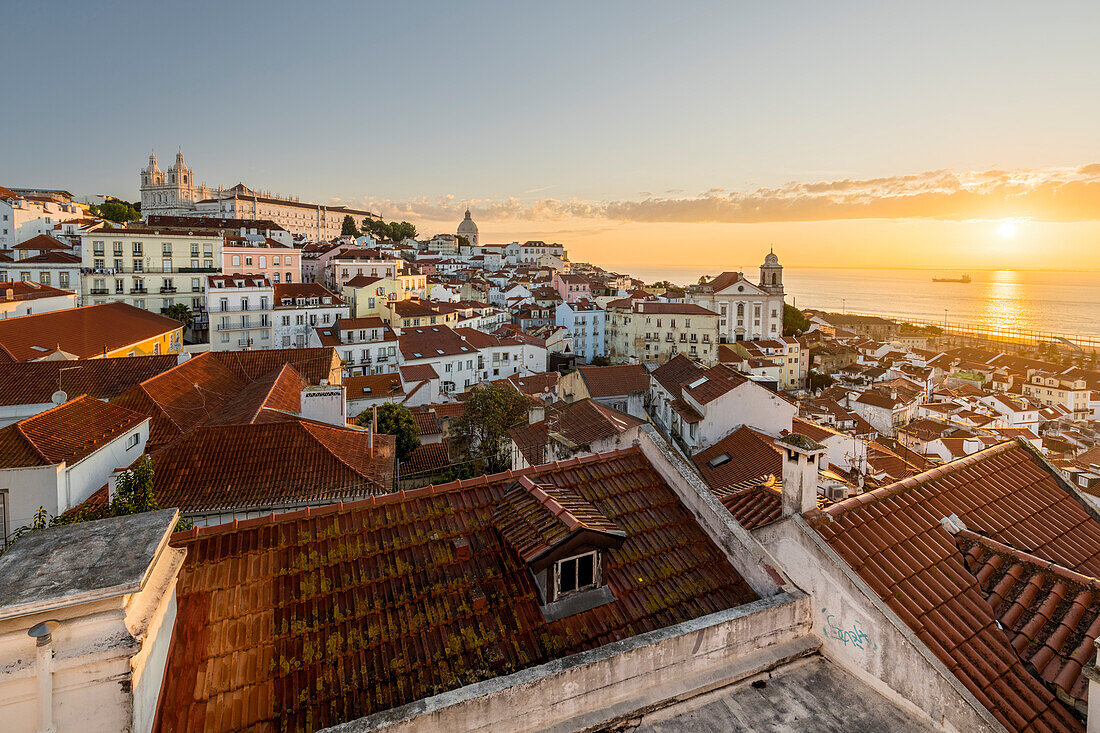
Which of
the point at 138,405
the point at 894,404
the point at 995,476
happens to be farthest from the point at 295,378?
the point at 894,404

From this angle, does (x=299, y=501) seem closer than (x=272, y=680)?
No

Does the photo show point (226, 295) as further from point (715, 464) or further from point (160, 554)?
point (160, 554)

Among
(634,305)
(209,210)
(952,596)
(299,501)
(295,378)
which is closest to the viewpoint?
(952,596)

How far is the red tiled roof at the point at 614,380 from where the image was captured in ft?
129

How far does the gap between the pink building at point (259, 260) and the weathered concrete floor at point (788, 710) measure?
63.5m

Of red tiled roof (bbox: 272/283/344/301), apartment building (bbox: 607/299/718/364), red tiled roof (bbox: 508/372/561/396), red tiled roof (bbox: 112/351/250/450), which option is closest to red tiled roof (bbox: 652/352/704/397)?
red tiled roof (bbox: 508/372/561/396)

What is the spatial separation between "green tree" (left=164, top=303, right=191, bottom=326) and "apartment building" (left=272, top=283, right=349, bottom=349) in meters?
6.68

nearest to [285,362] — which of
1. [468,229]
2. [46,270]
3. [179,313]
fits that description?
[179,313]

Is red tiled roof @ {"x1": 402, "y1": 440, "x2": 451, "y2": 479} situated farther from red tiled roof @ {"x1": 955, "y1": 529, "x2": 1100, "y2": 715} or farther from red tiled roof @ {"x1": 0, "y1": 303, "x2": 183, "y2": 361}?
red tiled roof @ {"x1": 955, "y1": 529, "x2": 1100, "y2": 715}

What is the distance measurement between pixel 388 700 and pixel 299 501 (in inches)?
377

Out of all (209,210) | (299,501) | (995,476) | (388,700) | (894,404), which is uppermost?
(209,210)

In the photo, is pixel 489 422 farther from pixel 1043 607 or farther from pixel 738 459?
pixel 1043 607

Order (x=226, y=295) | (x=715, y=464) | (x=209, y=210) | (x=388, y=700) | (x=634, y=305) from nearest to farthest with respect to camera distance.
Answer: (x=388, y=700), (x=715, y=464), (x=226, y=295), (x=634, y=305), (x=209, y=210)

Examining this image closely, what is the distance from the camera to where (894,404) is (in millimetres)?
→ 51281
